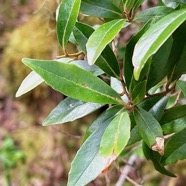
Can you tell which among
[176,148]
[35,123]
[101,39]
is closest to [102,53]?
[101,39]

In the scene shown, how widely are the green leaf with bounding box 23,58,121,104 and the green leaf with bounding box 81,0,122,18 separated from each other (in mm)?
104

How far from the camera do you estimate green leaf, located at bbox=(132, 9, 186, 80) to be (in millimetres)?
408

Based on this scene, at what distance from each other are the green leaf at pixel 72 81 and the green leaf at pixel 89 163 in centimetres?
6

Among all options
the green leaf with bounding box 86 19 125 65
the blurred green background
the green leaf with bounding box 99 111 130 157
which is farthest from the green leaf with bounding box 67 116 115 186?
the blurred green background

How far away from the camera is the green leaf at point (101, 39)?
456 millimetres

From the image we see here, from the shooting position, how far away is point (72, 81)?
48 cm

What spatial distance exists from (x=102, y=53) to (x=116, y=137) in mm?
123

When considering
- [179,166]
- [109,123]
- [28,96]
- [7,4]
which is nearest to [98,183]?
[179,166]

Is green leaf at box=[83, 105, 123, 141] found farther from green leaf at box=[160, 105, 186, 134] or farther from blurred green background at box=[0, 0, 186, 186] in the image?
blurred green background at box=[0, 0, 186, 186]

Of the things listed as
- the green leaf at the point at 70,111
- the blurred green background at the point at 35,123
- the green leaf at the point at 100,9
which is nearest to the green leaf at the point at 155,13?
the green leaf at the point at 100,9

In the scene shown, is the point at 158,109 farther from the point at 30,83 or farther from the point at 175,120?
the point at 30,83

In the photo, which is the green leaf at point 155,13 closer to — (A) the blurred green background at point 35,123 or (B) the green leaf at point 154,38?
(B) the green leaf at point 154,38

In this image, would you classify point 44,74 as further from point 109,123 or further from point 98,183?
point 98,183

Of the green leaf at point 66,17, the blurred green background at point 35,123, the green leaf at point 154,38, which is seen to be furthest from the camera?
the blurred green background at point 35,123
